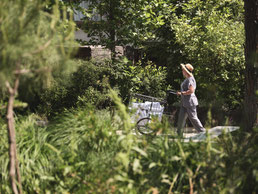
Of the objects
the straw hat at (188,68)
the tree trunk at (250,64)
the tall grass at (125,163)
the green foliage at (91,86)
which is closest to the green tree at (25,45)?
the tall grass at (125,163)

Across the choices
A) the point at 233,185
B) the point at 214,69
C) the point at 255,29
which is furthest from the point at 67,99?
the point at 233,185

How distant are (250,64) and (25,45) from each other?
440 cm

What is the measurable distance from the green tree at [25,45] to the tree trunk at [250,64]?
3.65 metres

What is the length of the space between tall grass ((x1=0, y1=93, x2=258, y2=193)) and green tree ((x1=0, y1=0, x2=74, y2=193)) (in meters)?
0.68

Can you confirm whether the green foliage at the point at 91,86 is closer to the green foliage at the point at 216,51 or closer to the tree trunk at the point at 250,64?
the green foliage at the point at 216,51

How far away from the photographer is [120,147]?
3.76 metres

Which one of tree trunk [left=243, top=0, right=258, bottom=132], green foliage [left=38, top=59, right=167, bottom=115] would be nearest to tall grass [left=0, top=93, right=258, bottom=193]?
tree trunk [left=243, top=0, right=258, bottom=132]

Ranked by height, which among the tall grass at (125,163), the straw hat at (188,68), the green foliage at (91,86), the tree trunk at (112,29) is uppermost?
the tree trunk at (112,29)

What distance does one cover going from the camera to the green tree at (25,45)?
115 inches

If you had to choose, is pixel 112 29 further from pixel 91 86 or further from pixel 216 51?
pixel 216 51

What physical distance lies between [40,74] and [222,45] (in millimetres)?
7884

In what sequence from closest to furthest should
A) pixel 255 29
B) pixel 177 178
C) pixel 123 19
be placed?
pixel 177 178 → pixel 255 29 → pixel 123 19

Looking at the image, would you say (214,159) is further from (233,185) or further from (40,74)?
(40,74)

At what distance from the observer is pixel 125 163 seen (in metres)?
3.18
